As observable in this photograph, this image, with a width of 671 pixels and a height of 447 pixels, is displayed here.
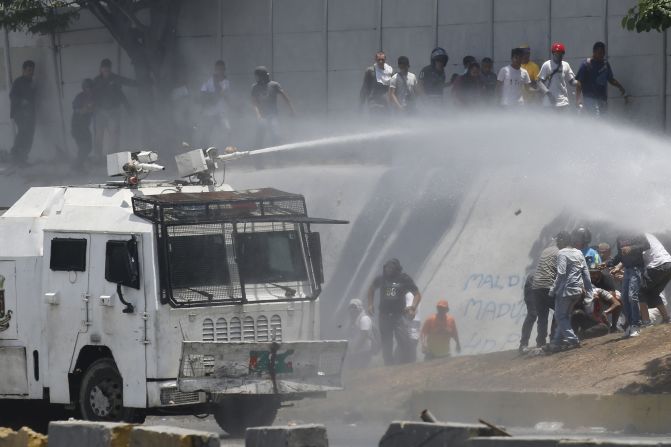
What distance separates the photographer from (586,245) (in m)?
18.5

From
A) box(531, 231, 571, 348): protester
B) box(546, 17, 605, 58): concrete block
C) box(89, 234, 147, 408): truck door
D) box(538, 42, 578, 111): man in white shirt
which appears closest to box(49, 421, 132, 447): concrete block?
box(89, 234, 147, 408): truck door

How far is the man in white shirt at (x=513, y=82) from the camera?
74.4 ft

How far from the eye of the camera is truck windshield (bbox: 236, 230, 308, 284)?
49.9 feet

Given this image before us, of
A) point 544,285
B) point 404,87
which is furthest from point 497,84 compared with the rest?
point 544,285

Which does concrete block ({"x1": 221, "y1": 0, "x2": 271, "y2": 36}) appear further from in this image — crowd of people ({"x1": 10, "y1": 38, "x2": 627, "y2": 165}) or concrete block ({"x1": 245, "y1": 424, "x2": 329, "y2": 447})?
concrete block ({"x1": 245, "y1": 424, "x2": 329, "y2": 447})

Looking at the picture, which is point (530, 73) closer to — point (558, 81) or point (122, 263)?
point (558, 81)

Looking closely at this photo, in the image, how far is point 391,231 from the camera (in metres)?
24.0

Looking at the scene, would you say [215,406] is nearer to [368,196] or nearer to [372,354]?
[372,354]

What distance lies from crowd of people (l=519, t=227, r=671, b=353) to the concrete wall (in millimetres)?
5896

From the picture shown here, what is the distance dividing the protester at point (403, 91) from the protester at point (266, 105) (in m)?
2.07

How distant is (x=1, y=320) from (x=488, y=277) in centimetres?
888

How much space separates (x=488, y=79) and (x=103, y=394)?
1044cm

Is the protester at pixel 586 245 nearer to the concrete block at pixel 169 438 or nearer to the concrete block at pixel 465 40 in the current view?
the concrete block at pixel 465 40

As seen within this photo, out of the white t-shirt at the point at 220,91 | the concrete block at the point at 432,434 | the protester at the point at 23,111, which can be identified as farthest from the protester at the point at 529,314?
the protester at the point at 23,111
